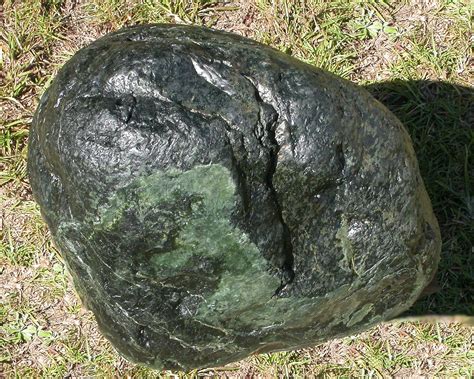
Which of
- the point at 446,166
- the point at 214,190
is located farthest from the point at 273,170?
the point at 446,166

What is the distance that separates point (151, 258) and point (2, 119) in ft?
6.99

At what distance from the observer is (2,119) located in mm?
4148

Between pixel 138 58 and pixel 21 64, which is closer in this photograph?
pixel 138 58

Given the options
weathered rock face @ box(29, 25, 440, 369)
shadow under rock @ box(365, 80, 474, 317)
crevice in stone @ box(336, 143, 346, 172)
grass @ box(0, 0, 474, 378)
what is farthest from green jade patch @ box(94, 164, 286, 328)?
shadow under rock @ box(365, 80, 474, 317)

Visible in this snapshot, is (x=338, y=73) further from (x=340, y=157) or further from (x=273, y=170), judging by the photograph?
(x=273, y=170)

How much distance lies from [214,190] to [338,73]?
6.31ft

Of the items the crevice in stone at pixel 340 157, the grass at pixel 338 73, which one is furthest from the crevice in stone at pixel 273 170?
the grass at pixel 338 73

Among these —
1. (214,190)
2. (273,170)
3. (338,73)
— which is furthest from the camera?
(338,73)

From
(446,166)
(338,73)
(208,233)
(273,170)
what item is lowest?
(446,166)

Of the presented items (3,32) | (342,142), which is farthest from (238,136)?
(3,32)

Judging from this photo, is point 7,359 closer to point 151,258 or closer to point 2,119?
point 2,119

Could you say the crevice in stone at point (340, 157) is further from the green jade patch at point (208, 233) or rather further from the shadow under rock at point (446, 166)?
the shadow under rock at point (446, 166)

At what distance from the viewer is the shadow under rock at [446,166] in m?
3.72

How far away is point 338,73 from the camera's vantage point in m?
3.99
